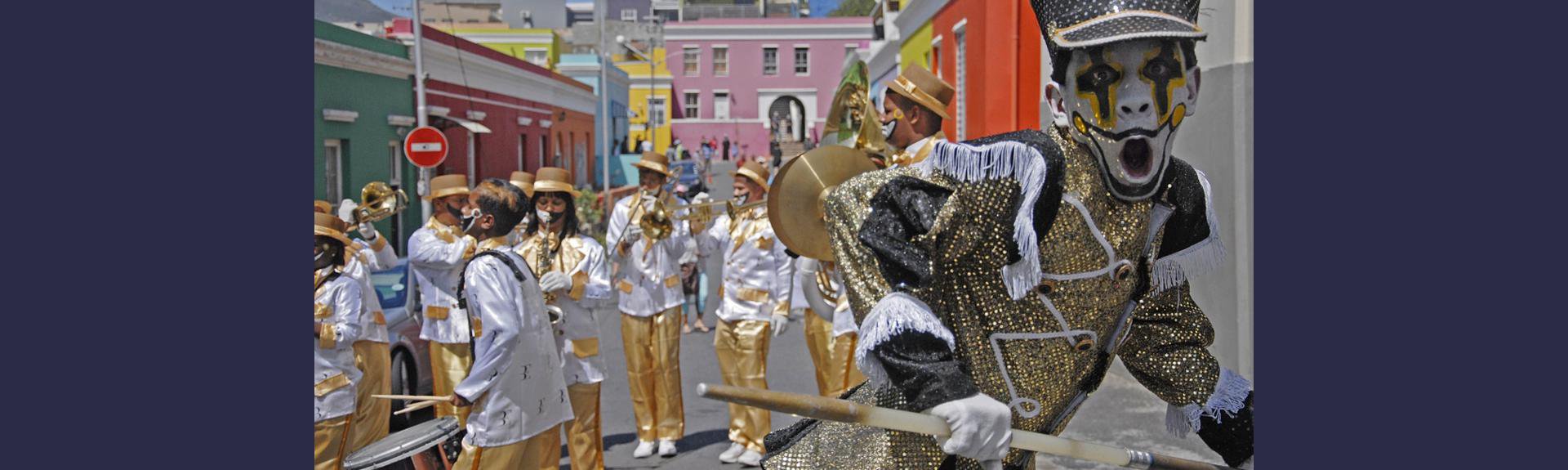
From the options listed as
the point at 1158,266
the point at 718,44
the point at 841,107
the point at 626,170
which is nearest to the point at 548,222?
the point at 841,107

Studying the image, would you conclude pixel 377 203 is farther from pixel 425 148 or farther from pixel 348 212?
pixel 425 148

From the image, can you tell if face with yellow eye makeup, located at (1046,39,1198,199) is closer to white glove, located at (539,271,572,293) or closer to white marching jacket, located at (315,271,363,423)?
white marching jacket, located at (315,271,363,423)

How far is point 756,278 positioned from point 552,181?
5.55ft

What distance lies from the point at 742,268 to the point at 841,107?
7.71 ft

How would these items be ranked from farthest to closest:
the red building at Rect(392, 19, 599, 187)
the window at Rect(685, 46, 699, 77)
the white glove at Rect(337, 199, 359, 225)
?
the window at Rect(685, 46, 699, 77) → the red building at Rect(392, 19, 599, 187) → the white glove at Rect(337, 199, 359, 225)

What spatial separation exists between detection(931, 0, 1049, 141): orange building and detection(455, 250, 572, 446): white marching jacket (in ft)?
17.0

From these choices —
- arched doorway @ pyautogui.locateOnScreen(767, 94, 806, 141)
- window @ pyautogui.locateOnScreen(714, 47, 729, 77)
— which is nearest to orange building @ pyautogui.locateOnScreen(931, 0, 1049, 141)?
arched doorway @ pyautogui.locateOnScreen(767, 94, 806, 141)

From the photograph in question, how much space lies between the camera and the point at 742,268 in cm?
827

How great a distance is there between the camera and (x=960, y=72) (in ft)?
47.3

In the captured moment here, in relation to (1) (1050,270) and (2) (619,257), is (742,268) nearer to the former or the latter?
(2) (619,257)

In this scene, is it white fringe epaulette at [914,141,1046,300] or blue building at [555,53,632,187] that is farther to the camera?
blue building at [555,53,632,187]

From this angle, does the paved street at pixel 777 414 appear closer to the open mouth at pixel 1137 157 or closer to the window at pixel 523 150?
the open mouth at pixel 1137 157

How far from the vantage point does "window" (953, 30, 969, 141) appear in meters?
14.3

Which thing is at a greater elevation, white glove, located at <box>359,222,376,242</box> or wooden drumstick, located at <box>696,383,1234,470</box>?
white glove, located at <box>359,222,376,242</box>
